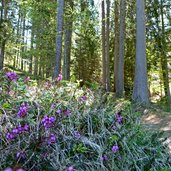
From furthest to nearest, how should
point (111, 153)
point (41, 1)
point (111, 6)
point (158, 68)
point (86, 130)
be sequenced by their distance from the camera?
1. point (158, 68)
2. point (111, 6)
3. point (41, 1)
4. point (86, 130)
5. point (111, 153)

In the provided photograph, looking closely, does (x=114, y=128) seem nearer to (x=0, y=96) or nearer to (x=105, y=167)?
(x=105, y=167)

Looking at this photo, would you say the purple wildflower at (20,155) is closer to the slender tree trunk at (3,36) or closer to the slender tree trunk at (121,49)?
the slender tree trunk at (121,49)

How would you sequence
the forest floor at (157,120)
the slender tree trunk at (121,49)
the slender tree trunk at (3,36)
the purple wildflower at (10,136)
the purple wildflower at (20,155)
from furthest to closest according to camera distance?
1. the slender tree trunk at (3,36)
2. the slender tree trunk at (121,49)
3. the forest floor at (157,120)
4. the purple wildflower at (10,136)
5. the purple wildflower at (20,155)

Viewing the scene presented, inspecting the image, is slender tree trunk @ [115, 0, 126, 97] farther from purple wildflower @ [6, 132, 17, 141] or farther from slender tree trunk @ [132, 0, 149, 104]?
purple wildflower @ [6, 132, 17, 141]

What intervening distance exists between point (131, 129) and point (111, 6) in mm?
14317

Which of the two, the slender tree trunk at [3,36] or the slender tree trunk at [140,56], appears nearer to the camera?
the slender tree trunk at [140,56]

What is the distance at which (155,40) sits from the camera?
1692 cm

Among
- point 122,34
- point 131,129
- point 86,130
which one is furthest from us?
point 122,34

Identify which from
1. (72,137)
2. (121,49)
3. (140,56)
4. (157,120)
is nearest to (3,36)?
(121,49)

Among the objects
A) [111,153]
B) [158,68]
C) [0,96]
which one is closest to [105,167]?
[111,153]

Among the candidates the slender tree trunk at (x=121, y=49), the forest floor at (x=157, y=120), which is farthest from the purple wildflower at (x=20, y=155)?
the slender tree trunk at (x=121, y=49)

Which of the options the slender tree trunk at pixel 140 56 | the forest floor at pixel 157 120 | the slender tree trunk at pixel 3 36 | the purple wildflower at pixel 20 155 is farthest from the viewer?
the slender tree trunk at pixel 3 36

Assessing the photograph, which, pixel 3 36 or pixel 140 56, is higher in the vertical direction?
pixel 3 36

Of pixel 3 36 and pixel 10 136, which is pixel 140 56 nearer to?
pixel 10 136
